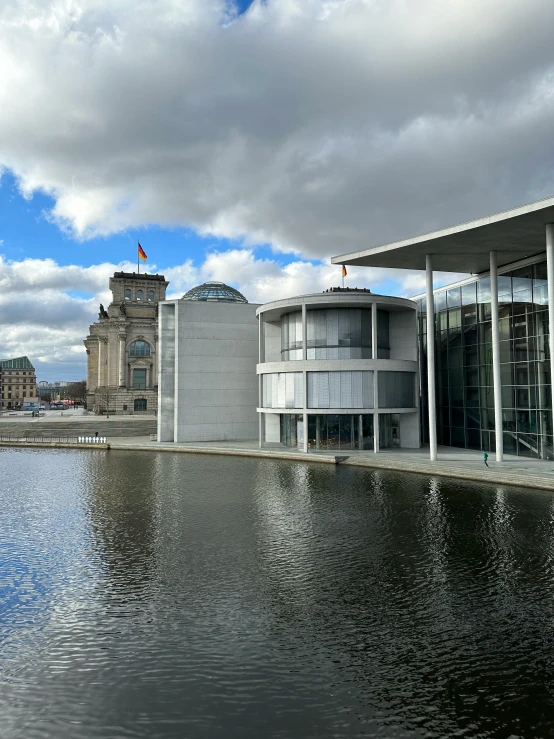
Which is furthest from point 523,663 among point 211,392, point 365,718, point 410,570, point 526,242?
point 211,392

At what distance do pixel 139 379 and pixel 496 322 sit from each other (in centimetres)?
7125

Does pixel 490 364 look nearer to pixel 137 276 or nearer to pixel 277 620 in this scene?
pixel 277 620

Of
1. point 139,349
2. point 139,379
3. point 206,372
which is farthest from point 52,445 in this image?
point 139,349

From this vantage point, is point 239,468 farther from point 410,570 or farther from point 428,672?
point 428,672

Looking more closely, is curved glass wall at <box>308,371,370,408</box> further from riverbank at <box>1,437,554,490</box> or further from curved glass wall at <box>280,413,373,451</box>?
riverbank at <box>1,437,554,490</box>

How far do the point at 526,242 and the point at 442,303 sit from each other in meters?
13.3

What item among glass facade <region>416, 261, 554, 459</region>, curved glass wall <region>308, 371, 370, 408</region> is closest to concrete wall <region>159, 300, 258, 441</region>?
curved glass wall <region>308, 371, 370, 408</region>

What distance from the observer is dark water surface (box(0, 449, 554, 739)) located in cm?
891

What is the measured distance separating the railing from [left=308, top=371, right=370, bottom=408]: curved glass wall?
74.6 feet

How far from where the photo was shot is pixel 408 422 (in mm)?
44812

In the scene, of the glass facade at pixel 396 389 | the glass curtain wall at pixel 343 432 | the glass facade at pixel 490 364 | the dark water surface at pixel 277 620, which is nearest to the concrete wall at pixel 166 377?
the glass curtain wall at pixel 343 432

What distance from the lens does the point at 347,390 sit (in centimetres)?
4181

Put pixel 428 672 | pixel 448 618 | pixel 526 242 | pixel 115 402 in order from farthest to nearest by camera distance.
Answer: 1. pixel 115 402
2. pixel 526 242
3. pixel 448 618
4. pixel 428 672

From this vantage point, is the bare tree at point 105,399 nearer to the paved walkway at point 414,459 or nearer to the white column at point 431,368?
the paved walkway at point 414,459
